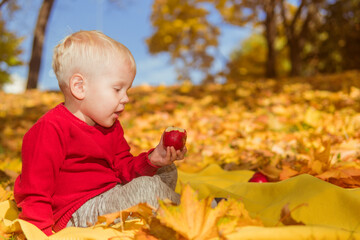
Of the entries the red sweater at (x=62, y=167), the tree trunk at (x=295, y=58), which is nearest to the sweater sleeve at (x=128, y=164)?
the red sweater at (x=62, y=167)

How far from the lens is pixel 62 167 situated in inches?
67.7

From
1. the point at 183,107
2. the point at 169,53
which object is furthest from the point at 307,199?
the point at 169,53

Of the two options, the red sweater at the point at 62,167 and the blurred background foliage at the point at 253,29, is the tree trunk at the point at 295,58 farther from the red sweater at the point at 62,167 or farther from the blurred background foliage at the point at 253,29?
the red sweater at the point at 62,167

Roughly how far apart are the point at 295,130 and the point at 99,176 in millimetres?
3055

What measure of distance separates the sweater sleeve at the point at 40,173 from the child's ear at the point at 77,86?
0.63 feet

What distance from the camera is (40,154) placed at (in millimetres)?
1589

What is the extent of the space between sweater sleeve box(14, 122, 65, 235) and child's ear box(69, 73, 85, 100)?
19cm

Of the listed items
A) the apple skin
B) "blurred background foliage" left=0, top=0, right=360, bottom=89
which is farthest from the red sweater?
"blurred background foliage" left=0, top=0, right=360, bottom=89

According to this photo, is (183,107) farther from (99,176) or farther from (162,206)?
(162,206)

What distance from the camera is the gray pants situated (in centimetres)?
164

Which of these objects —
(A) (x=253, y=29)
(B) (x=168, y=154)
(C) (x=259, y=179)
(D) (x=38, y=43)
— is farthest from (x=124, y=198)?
(A) (x=253, y=29)

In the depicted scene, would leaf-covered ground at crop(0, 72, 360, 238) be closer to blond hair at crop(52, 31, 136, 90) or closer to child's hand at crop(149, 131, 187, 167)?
child's hand at crop(149, 131, 187, 167)

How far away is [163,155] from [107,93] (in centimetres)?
45

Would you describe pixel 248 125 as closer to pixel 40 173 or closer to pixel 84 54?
pixel 84 54
